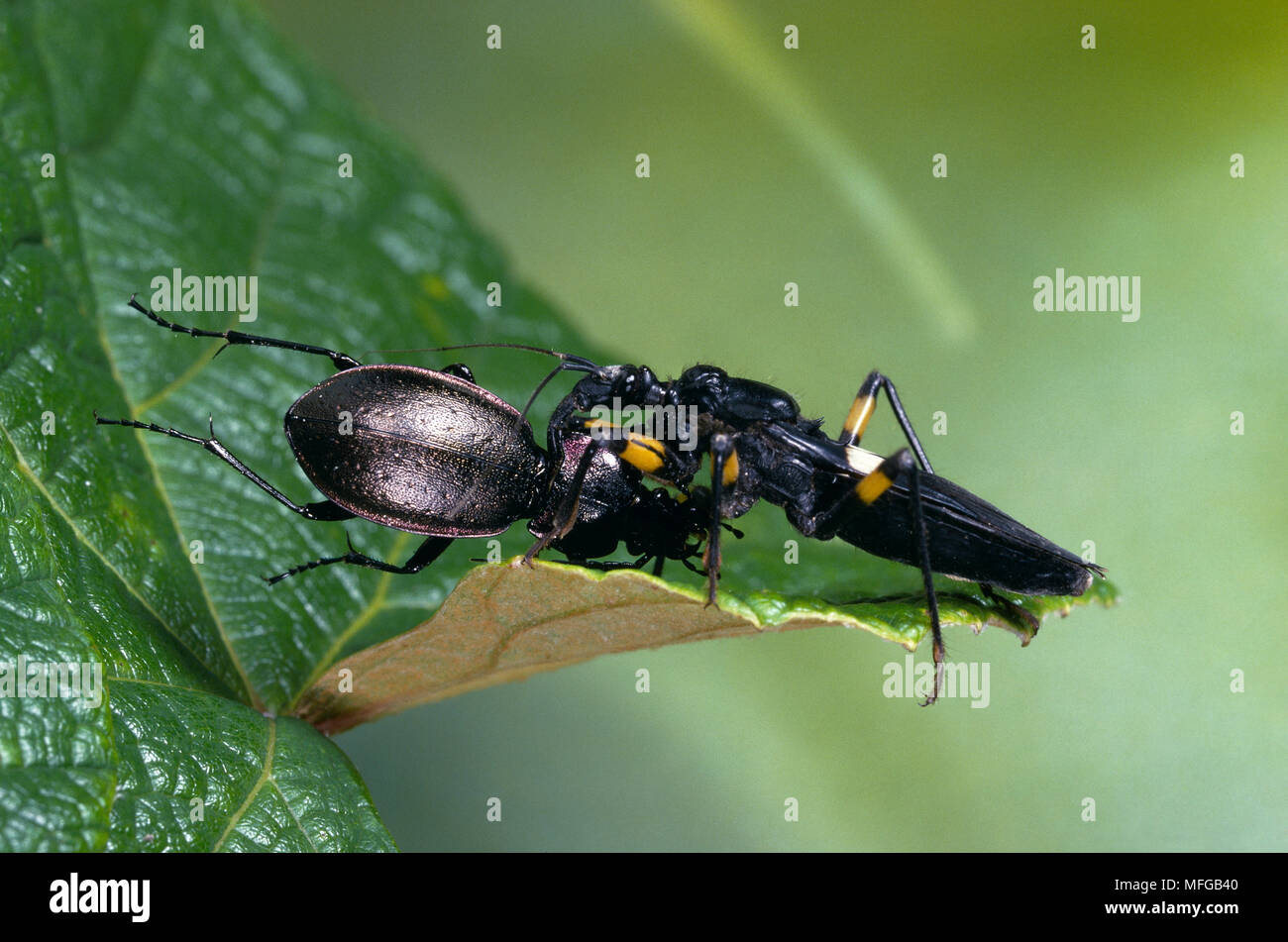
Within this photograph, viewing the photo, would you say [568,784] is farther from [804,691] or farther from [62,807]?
[62,807]

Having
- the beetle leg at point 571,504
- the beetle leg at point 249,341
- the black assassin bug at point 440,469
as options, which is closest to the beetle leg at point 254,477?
the black assassin bug at point 440,469

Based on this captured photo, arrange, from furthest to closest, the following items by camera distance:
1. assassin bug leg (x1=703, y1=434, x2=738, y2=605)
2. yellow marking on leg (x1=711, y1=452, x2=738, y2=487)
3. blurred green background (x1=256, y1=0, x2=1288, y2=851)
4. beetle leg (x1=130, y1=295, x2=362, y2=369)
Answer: blurred green background (x1=256, y1=0, x2=1288, y2=851) < beetle leg (x1=130, y1=295, x2=362, y2=369) < yellow marking on leg (x1=711, y1=452, x2=738, y2=487) < assassin bug leg (x1=703, y1=434, x2=738, y2=605)

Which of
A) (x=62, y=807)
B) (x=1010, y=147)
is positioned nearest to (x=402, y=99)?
(x=1010, y=147)

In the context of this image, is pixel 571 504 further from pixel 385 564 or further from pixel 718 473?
pixel 385 564

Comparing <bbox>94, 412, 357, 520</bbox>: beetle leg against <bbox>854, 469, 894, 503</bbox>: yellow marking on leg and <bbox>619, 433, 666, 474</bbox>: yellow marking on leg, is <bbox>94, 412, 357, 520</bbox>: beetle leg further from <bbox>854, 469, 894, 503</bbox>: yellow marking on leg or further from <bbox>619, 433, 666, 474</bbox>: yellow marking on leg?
<bbox>854, 469, 894, 503</bbox>: yellow marking on leg

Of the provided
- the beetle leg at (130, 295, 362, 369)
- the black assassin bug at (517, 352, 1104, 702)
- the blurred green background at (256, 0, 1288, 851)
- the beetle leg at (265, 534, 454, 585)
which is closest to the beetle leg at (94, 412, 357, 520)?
the beetle leg at (265, 534, 454, 585)
